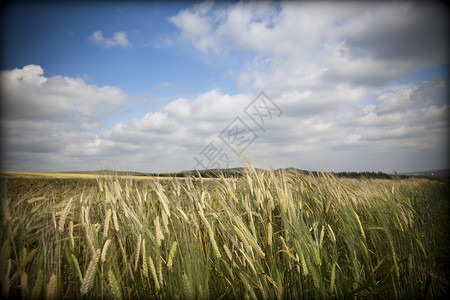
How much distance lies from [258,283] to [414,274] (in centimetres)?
164

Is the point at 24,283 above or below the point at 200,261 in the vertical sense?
above

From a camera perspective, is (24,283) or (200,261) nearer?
(24,283)

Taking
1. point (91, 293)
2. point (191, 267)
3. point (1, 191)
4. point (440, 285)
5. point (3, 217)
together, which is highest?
point (1, 191)

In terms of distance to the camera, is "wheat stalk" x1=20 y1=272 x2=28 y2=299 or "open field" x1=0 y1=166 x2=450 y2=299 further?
"open field" x1=0 y1=166 x2=450 y2=299

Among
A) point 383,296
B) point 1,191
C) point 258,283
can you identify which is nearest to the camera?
point 258,283

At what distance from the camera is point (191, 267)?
59.4 inches

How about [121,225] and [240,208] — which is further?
[240,208]

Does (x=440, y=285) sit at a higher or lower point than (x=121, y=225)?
lower

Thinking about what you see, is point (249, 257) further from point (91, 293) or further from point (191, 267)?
point (91, 293)

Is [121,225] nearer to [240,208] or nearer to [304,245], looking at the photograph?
[240,208]

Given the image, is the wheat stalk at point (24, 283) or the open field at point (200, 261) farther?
the open field at point (200, 261)

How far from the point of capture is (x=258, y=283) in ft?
4.83

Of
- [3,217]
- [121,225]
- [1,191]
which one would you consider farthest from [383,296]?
Answer: [1,191]

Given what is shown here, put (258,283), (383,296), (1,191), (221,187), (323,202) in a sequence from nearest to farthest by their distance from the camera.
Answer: (258,283) → (383,296) → (1,191) → (323,202) → (221,187)
